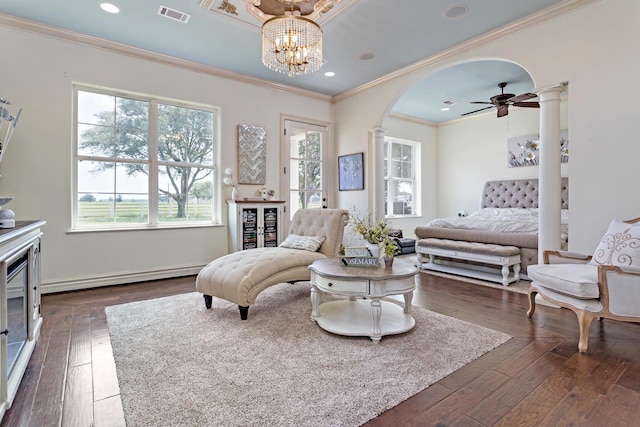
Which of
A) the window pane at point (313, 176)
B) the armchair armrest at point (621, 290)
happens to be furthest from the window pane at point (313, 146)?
the armchair armrest at point (621, 290)

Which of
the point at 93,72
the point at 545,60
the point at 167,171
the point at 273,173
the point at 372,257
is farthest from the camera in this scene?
the point at 273,173

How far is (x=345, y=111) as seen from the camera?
19.1ft

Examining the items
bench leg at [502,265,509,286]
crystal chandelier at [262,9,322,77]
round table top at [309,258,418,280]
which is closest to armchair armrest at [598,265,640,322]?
round table top at [309,258,418,280]

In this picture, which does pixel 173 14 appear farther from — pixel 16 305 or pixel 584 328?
pixel 584 328

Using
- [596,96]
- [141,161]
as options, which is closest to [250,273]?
[141,161]

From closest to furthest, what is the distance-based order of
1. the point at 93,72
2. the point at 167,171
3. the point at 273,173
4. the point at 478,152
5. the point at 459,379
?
1. the point at 459,379
2. the point at 93,72
3. the point at 167,171
4. the point at 273,173
5. the point at 478,152

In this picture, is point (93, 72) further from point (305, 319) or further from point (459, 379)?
point (459, 379)

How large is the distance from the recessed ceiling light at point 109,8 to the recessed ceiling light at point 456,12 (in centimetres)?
334

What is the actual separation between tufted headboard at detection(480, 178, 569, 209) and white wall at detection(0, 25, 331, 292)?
5.68 m

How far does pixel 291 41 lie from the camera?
2.89 metres

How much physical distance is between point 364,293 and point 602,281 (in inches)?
65.4

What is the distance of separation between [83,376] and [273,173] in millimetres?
3888

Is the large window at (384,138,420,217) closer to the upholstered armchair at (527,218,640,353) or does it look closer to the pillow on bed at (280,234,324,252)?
the pillow on bed at (280,234,324,252)

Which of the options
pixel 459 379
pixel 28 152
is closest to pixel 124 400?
pixel 459 379
